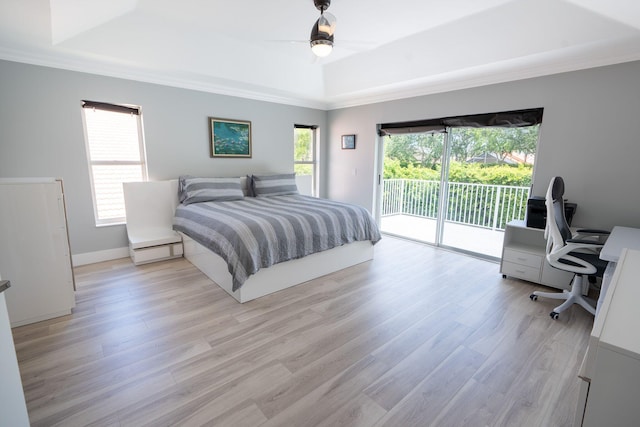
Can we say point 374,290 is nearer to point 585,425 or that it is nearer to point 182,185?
point 585,425

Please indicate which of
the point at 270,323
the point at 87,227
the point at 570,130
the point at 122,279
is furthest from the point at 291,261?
the point at 570,130

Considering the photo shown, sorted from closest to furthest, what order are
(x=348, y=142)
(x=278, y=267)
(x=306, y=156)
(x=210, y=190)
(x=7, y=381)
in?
(x=7, y=381) < (x=278, y=267) < (x=210, y=190) < (x=348, y=142) < (x=306, y=156)

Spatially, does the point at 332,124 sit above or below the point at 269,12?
below

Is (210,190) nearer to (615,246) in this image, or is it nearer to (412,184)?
(412,184)

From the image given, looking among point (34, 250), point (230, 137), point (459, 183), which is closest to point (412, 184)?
point (459, 183)

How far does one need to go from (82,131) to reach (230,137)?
183cm

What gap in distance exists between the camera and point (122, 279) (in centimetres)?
325

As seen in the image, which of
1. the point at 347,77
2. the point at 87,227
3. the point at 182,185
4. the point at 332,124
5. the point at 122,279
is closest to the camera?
the point at 122,279

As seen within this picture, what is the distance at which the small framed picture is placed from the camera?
541 cm

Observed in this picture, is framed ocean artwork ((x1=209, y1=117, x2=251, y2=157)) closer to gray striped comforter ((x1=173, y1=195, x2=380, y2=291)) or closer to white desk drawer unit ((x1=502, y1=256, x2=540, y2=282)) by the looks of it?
gray striped comforter ((x1=173, y1=195, x2=380, y2=291))

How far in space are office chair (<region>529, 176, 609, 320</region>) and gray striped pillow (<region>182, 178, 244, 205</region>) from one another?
3.66 meters

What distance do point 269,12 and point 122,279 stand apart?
3132mm

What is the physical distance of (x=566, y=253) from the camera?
8.25 ft

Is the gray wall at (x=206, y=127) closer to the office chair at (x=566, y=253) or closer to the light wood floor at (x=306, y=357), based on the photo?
the office chair at (x=566, y=253)
